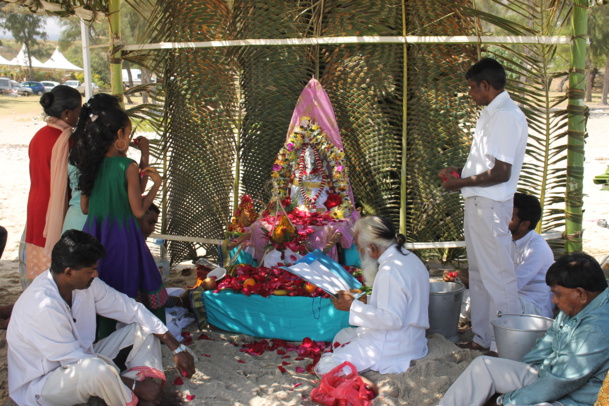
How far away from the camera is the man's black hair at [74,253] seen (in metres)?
3.76

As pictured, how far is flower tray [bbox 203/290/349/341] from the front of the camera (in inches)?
206

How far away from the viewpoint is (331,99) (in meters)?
7.41

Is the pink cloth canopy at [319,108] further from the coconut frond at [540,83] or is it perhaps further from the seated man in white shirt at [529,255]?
the seated man in white shirt at [529,255]

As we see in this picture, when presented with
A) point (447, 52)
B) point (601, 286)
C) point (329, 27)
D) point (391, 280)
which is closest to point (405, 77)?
point (447, 52)

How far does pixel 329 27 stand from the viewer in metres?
7.18

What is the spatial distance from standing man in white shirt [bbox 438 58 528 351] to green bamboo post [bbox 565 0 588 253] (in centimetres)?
154

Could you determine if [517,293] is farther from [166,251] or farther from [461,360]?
[166,251]

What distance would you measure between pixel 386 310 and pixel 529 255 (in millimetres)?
1464

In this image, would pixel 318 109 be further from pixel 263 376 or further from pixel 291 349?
pixel 263 376

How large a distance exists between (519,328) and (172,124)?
462 centimetres

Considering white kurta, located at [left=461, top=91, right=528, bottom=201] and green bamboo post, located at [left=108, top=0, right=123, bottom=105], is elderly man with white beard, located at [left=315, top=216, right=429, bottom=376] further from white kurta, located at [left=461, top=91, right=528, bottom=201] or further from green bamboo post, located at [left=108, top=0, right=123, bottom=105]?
green bamboo post, located at [left=108, top=0, right=123, bottom=105]

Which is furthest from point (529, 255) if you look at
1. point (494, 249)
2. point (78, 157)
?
point (78, 157)

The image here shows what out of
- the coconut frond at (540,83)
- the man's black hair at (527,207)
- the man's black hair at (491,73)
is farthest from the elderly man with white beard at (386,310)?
the coconut frond at (540,83)

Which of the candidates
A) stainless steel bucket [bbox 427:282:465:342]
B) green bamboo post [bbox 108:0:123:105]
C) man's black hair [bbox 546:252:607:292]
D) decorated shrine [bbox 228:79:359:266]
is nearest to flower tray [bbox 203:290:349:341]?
stainless steel bucket [bbox 427:282:465:342]
